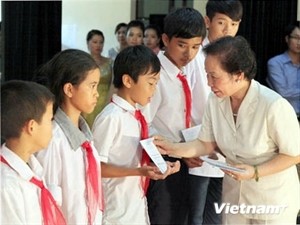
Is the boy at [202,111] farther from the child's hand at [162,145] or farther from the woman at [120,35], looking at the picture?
the woman at [120,35]

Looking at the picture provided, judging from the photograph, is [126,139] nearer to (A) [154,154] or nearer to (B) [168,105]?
(A) [154,154]

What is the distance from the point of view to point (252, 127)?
174 centimetres

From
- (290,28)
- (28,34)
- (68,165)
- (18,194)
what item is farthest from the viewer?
(290,28)

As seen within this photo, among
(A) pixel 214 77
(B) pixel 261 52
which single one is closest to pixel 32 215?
(A) pixel 214 77

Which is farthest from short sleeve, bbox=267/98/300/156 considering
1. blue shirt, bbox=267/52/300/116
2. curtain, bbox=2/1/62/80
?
blue shirt, bbox=267/52/300/116

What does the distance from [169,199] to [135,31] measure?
4.94ft

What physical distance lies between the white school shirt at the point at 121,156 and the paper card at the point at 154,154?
0.04m

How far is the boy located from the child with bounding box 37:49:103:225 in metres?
0.53

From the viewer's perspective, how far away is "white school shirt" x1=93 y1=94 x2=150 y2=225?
1.78 m

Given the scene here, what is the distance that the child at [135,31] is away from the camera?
3.38 m

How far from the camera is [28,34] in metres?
2.89

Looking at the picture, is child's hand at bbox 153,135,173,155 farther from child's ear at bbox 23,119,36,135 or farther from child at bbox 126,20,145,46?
child at bbox 126,20,145,46

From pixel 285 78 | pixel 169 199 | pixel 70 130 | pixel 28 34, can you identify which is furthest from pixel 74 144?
pixel 285 78

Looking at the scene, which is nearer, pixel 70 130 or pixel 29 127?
pixel 29 127
